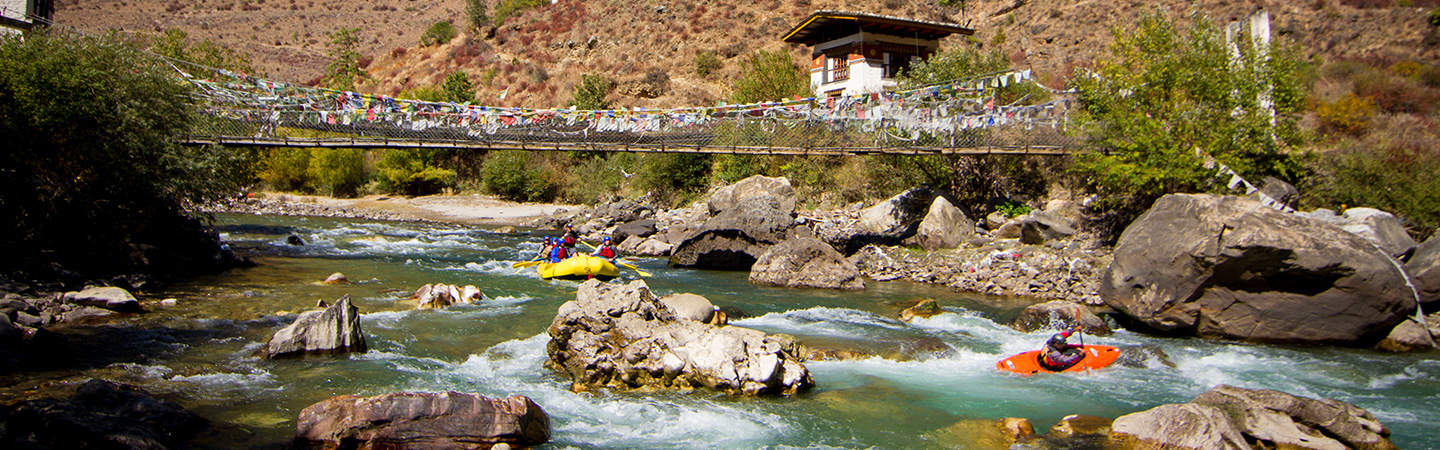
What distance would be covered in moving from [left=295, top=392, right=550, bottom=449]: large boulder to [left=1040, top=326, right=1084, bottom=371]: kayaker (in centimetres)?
574

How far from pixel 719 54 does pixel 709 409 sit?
40.4 metres

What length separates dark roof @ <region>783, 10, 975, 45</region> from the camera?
93.1 feet

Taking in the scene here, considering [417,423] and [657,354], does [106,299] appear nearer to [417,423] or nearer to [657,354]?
[417,423]

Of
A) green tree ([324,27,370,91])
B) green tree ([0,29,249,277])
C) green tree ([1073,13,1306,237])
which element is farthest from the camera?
green tree ([324,27,370,91])

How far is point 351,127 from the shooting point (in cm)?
1789

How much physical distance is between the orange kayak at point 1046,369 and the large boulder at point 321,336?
7.25 metres

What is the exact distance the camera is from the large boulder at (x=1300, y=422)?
648 cm

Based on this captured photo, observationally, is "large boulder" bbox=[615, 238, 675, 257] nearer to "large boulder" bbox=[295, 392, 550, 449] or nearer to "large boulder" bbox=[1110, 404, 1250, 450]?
"large boulder" bbox=[295, 392, 550, 449]

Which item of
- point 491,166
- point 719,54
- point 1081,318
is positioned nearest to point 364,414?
point 1081,318

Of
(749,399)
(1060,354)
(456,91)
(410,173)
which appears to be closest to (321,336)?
(749,399)

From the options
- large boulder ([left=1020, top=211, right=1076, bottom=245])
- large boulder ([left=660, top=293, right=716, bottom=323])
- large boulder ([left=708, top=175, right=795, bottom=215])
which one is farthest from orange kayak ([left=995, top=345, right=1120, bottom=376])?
large boulder ([left=708, top=175, right=795, bottom=215])

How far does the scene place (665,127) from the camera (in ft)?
65.7

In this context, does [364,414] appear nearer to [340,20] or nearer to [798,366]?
[798,366]

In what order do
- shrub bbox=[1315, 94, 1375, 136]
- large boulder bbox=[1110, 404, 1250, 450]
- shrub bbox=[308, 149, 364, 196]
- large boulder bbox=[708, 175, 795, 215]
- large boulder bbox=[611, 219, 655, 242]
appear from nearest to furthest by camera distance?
large boulder bbox=[1110, 404, 1250, 450] < large boulder bbox=[708, 175, 795, 215] < shrub bbox=[1315, 94, 1375, 136] < large boulder bbox=[611, 219, 655, 242] < shrub bbox=[308, 149, 364, 196]
